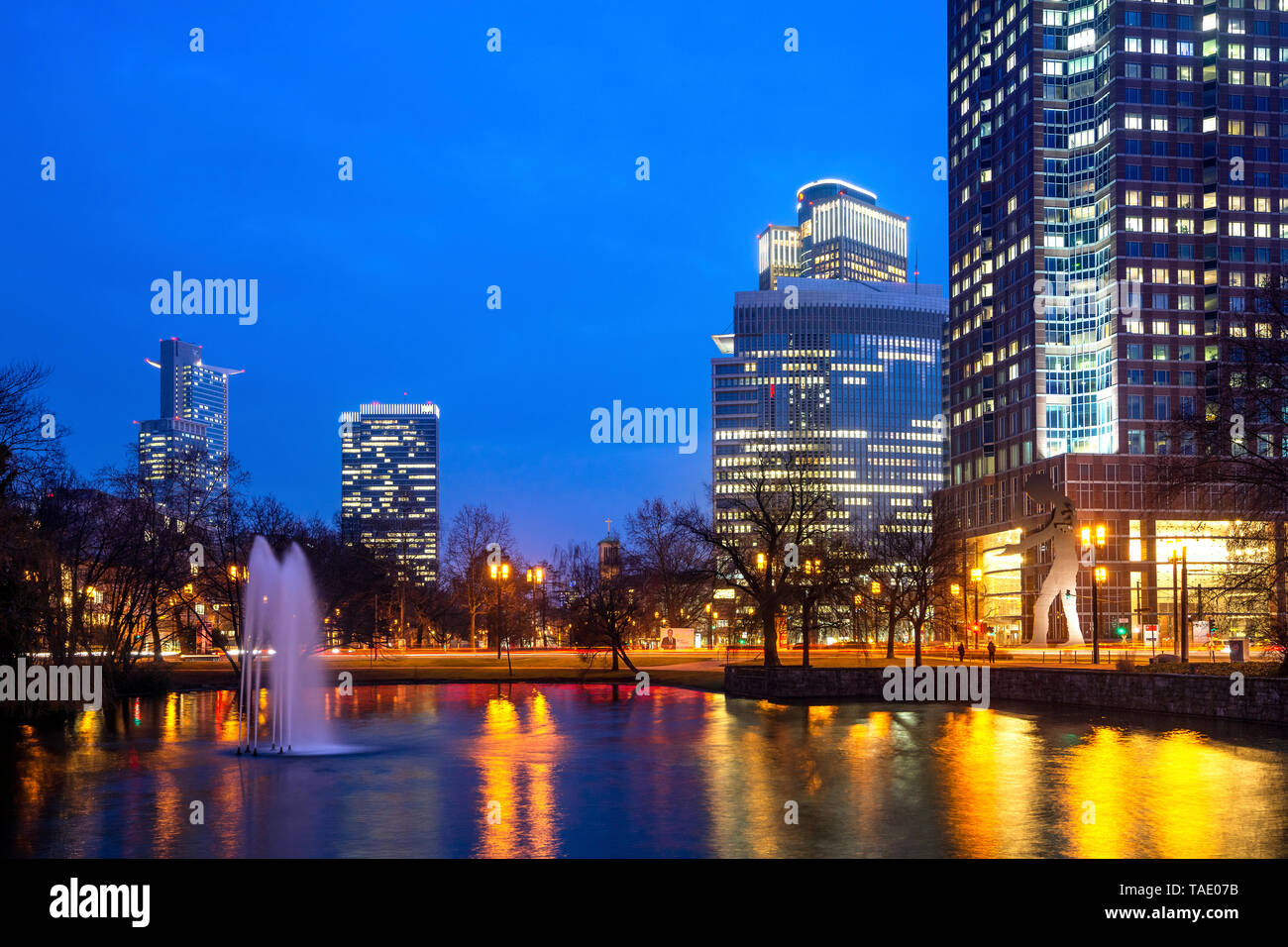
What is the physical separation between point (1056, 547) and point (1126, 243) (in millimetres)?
55521

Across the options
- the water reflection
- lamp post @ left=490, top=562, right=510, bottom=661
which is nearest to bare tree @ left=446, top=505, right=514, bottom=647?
lamp post @ left=490, top=562, right=510, bottom=661

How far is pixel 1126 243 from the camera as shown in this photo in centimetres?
12369

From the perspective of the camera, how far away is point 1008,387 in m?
136

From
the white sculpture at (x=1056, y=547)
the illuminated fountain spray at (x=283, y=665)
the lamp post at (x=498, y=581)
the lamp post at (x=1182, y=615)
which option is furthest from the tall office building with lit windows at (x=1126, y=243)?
the illuminated fountain spray at (x=283, y=665)

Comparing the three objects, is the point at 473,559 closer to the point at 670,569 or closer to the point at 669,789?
the point at 670,569

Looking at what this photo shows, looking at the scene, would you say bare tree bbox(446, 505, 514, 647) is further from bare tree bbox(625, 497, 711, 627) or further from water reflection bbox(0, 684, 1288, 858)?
water reflection bbox(0, 684, 1288, 858)

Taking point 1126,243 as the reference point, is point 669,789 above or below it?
below

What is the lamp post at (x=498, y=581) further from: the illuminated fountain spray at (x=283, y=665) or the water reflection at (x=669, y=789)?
the water reflection at (x=669, y=789)

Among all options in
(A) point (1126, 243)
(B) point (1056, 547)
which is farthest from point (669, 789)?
(A) point (1126, 243)

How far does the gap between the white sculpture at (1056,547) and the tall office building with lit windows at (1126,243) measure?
1214 inches
